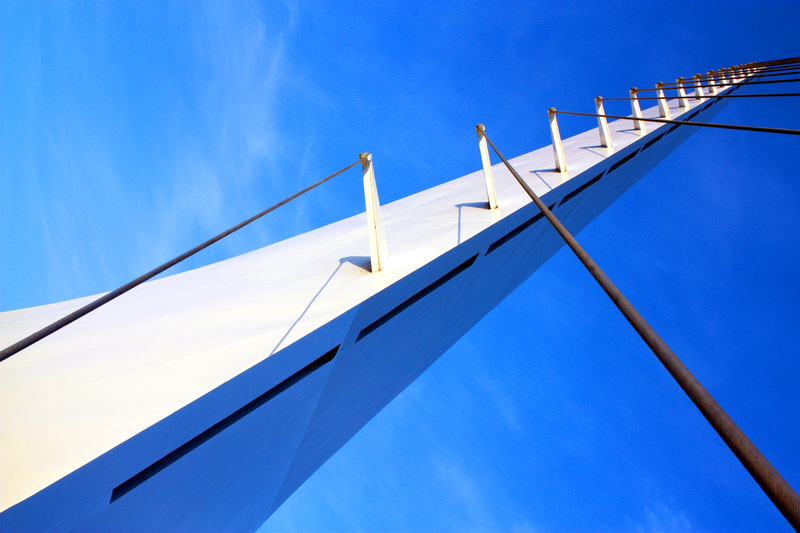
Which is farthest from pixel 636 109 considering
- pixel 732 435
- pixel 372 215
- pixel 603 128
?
pixel 732 435

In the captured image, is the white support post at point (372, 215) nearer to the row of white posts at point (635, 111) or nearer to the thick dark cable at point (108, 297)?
the thick dark cable at point (108, 297)

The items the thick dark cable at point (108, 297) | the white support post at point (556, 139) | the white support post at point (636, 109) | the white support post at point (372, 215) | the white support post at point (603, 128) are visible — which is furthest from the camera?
the white support post at point (636, 109)

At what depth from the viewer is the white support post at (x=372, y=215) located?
3.19 m

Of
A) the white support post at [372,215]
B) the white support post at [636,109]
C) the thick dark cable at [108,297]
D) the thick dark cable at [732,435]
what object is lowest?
the thick dark cable at [732,435]

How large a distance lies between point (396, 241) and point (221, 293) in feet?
5.47

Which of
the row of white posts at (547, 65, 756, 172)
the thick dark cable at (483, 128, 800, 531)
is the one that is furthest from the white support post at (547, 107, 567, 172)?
the thick dark cable at (483, 128, 800, 531)

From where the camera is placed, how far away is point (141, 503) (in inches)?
76.5

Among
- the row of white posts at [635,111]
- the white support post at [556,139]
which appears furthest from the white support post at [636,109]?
the white support post at [556,139]

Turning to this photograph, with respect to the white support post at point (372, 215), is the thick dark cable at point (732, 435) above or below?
below

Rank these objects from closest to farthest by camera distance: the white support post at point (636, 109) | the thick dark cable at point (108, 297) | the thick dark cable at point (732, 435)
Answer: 1. the thick dark cable at point (732, 435)
2. the thick dark cable at point (108, 297)
3. the white support post at point (636, 109)

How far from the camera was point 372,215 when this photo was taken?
10.4ft

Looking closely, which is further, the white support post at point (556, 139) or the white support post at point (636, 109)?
the white support post at point (636, 109)

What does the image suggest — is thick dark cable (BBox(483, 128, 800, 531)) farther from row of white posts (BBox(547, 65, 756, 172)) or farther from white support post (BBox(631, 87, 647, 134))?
white support post (BBox(631, 87, 647, 134))

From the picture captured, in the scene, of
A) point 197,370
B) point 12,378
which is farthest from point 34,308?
point 197,370
